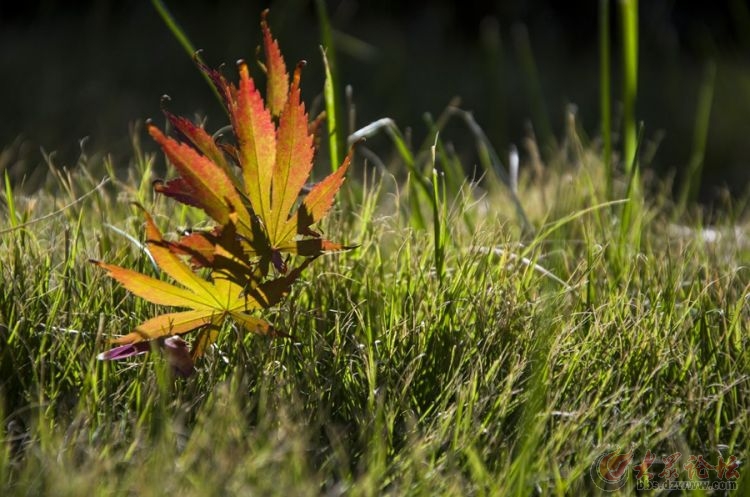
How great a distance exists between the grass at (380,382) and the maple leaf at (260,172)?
0.12 metres

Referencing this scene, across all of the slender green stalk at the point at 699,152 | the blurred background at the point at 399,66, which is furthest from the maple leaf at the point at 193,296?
the blurred background at the point at 399,66

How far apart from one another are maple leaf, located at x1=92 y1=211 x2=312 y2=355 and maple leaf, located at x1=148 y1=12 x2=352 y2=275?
29 mm

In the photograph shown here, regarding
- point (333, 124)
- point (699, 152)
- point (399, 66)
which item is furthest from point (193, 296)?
point (399, 66)

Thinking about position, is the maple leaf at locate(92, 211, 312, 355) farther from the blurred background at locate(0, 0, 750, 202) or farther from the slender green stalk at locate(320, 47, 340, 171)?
the blurred background at locate(0, 0, 750, 202)

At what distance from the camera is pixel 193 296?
996 millimetres

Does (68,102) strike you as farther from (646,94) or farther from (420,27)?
(646,94)

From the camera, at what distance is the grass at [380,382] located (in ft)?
2.81

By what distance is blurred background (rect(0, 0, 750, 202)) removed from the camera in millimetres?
3568

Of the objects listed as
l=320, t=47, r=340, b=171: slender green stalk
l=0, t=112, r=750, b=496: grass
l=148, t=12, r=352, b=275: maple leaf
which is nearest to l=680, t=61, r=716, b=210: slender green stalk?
l=0, t=112, r=750, b=496: grass

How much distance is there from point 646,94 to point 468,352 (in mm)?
3608

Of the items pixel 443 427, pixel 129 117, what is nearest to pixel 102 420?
pixel 443 427

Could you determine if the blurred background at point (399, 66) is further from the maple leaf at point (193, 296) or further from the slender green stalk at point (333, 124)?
the maple leaf at point (193, 296)

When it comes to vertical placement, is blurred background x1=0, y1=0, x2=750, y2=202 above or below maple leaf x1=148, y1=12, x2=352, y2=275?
below

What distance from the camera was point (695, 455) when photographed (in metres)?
1.01
